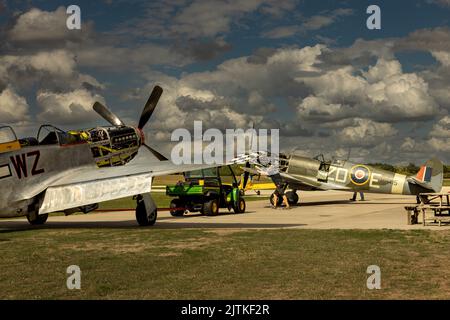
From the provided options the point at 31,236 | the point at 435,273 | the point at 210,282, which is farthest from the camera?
the point at 31,236

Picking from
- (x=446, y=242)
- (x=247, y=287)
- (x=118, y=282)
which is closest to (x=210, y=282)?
(x=247, y=287)

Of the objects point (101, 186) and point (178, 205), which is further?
point (178, 205)

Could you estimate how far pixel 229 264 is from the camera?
9516 mm

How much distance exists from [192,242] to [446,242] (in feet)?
20.4

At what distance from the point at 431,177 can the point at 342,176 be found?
5.03m

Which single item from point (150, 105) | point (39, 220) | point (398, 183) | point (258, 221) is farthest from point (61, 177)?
point (398, 183)

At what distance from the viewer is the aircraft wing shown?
14.6 metres

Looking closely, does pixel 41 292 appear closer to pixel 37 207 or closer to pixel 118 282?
pixel 118 282

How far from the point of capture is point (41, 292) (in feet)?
24.6

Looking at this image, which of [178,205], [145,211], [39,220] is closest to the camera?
[145,211]

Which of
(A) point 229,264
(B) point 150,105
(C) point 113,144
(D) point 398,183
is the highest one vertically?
(B) point 150,105

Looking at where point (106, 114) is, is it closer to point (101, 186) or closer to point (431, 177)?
point (101, 186)

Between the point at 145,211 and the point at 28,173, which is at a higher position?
the point at 28,173

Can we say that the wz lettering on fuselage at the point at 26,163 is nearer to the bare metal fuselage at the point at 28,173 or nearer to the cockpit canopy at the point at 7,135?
the bare metal fuselage at the point at 28,173
